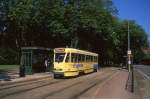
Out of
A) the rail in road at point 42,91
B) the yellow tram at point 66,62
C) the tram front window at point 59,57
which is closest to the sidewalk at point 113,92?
the rail in road at point 42,91

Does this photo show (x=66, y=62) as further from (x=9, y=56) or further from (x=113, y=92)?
(x=9, y=56)

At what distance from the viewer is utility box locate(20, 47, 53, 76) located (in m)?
42.7

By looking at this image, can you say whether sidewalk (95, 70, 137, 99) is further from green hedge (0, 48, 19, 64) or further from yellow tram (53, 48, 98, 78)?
green hedge (0, 48, 19, 64)

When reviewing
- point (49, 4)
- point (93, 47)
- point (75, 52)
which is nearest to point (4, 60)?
point (93, 47)

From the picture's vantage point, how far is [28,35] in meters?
62.3

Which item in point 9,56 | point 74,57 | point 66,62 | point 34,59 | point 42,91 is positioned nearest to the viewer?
point 42,91

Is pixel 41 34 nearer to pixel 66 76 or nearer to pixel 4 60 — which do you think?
pixel 66 76

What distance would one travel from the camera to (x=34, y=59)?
44.9m

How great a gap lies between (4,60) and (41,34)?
3358cm

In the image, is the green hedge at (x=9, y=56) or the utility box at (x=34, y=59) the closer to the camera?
the utility box at (x=34, y=59)

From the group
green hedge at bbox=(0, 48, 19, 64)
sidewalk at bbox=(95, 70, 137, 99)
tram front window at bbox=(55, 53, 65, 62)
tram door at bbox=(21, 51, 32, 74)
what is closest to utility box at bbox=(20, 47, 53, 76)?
tram door at bbox=(21, 51, 32, 74)

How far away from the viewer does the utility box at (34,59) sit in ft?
140

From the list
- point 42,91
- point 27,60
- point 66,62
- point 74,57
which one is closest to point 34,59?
point 27,60

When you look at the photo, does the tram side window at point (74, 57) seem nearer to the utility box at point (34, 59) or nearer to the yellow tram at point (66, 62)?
the yellow tram at point (66, 62)
